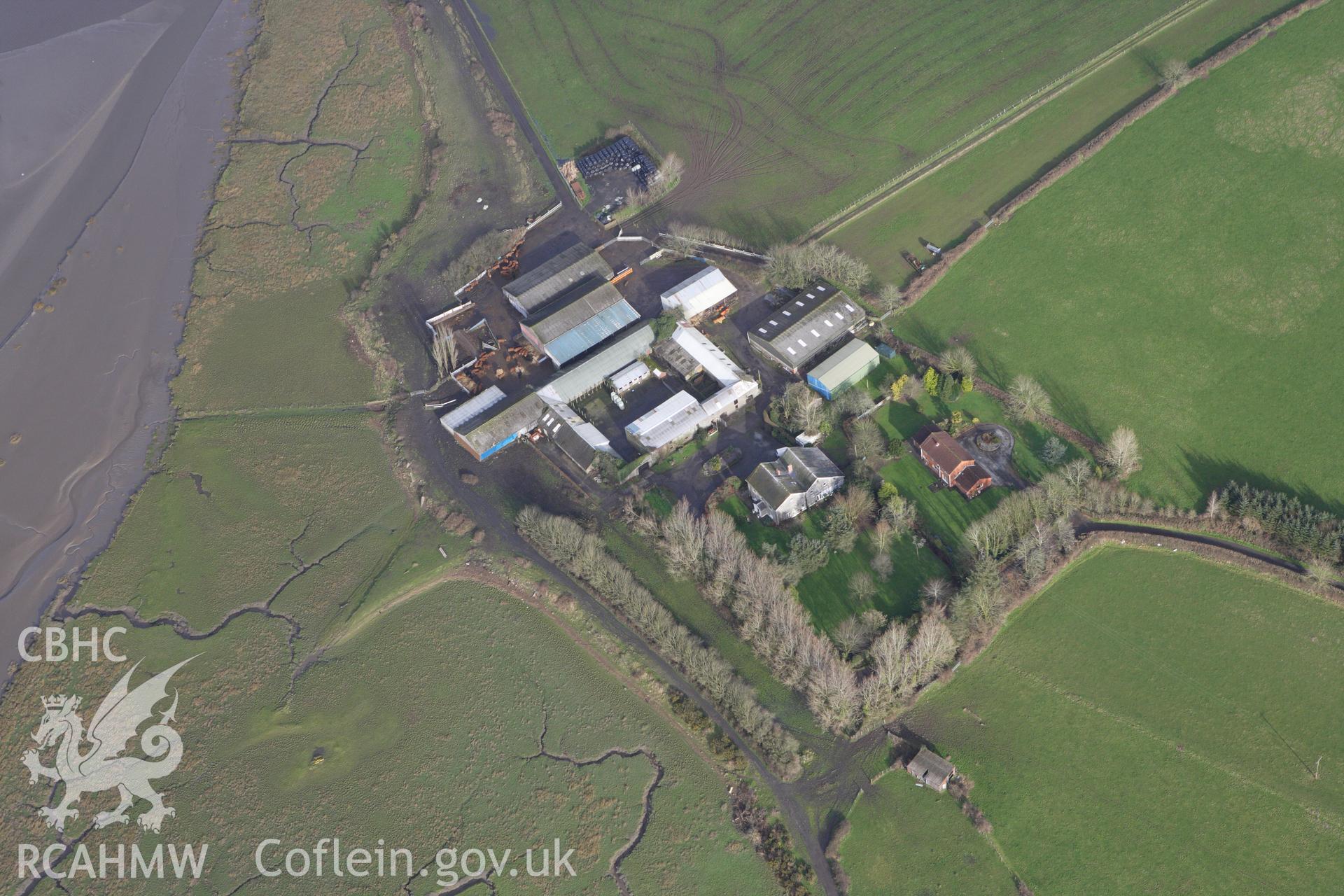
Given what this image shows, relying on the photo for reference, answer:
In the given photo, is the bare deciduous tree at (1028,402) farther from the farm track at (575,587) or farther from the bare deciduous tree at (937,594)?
the farm track at (575,587)

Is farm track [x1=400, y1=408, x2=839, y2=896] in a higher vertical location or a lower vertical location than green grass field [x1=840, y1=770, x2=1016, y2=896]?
higher

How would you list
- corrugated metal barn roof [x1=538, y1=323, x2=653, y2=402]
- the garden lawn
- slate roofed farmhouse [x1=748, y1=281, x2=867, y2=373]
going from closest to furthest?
the garden lawn → corrugated metal barn roof [x1=538, y1=323, x2=653, y2=402] → slate roofed farmhouse [x1=748, y1=281, x2=867, y2=373]

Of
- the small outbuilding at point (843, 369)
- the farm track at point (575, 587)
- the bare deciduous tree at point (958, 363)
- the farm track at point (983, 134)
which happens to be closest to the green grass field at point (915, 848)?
the farm track at point (575, 587)

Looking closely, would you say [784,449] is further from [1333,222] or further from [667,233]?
[1333,222]

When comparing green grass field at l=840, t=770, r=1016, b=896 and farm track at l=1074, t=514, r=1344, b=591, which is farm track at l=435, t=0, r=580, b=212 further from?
green grass field at l=840, t=770, r=1016, b=896

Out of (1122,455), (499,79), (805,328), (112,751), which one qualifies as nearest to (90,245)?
(499,79)

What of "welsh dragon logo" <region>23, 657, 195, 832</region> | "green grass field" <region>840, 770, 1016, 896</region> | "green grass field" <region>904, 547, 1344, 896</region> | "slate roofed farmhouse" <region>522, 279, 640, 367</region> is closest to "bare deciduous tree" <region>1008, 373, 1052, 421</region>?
"green grass field" <region>904, 547, 1344, 896</region>

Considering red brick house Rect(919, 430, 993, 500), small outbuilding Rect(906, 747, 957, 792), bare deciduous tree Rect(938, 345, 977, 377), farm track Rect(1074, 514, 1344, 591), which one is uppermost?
bare deciduous tree Rect(938, 345, 977, 377)
